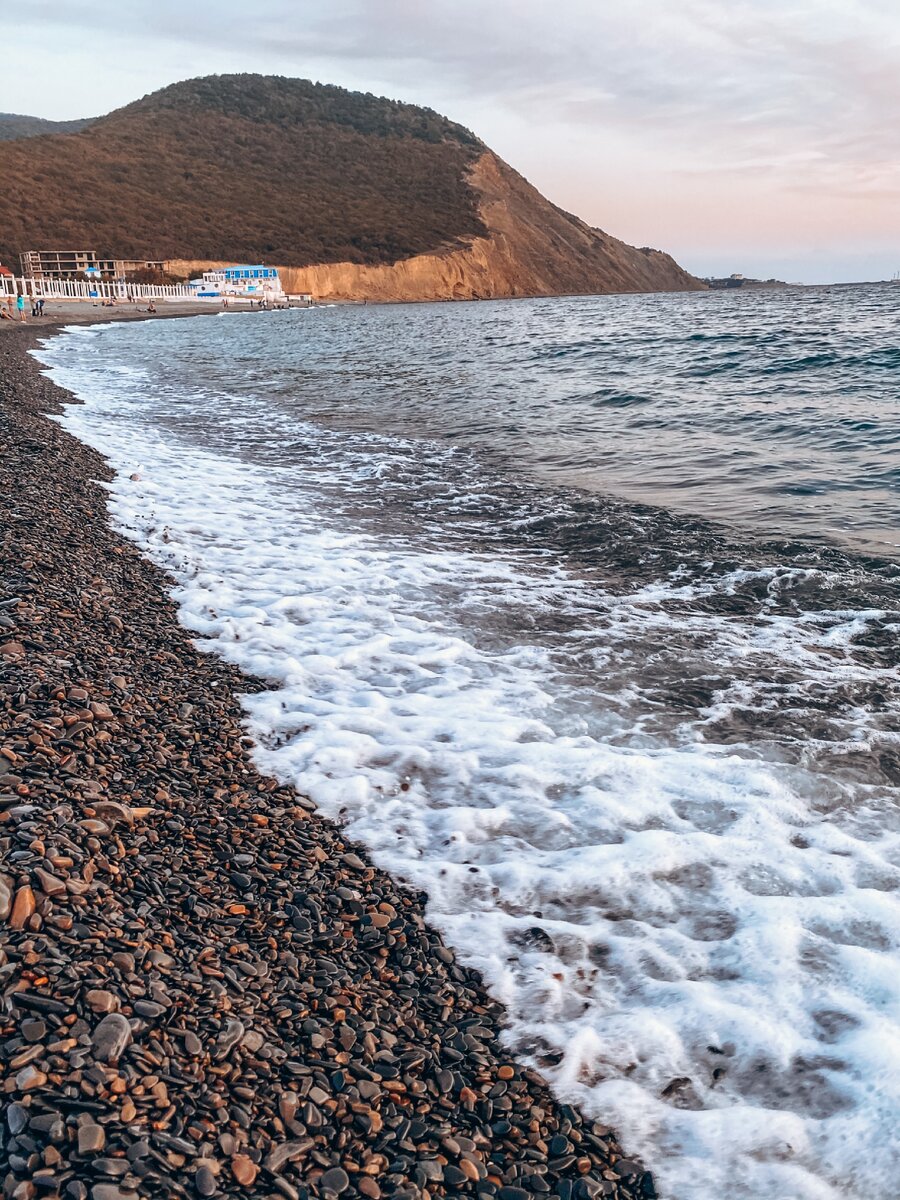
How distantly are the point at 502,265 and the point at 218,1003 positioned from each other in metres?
135

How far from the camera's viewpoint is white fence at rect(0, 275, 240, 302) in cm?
6569

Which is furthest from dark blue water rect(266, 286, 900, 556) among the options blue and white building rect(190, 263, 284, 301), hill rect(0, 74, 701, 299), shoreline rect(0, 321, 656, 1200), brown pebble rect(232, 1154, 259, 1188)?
hill rect(0, 74, 701, 299)

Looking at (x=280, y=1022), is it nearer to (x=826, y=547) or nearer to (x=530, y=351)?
(x=826, y=547)

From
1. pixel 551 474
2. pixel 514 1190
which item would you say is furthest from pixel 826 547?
pixel 514 1190

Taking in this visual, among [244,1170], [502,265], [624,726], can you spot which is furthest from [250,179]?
[244,1170]

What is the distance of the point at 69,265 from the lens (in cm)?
8569

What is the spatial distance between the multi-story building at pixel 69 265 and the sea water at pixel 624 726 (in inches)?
3072

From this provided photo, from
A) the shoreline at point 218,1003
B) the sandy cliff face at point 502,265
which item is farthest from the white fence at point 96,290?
Result: the shoreline at point 218,1003

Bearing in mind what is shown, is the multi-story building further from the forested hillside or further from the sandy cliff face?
the sandy cliff face

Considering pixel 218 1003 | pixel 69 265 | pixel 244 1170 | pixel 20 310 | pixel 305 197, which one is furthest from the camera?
pixel 305 197

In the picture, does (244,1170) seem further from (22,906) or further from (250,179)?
(250,179)

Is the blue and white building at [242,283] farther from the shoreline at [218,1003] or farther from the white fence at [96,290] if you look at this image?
the shoreline at [218,1003]

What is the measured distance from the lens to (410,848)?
3.64m

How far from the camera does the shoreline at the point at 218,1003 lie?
201cm
